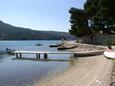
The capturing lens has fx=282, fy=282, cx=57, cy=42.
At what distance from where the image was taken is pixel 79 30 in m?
83.7

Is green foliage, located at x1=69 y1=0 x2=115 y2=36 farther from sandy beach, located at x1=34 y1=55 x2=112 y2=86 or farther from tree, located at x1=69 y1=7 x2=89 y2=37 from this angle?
sandy beach, located at x1=34 y1=55 x2=112 y2=86

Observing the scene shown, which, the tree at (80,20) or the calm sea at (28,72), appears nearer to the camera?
the calm sea at (28,72)

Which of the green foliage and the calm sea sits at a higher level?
the green foliage

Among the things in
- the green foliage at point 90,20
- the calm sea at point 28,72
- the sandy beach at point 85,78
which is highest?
the green foliage at point 90,20

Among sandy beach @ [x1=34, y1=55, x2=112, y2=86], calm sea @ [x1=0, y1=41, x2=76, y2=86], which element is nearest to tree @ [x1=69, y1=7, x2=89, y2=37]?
calm sea @ [x1=0, y1=41, x2=76, y2=86]

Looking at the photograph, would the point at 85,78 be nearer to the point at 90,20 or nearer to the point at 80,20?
the point at 90,20

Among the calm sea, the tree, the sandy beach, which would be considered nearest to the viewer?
the sandy beach

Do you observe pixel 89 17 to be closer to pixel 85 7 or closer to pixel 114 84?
pixel 85 7

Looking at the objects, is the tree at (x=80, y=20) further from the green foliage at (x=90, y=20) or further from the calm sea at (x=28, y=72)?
the calm sea at (x=28, y=72)

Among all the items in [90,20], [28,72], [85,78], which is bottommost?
[28,72]

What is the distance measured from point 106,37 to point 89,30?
8234 mm

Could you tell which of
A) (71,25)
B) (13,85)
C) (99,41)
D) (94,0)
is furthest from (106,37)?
(13,85)

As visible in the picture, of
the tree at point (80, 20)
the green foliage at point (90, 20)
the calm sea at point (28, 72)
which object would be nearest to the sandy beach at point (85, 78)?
the calm sea at point (28, 72)

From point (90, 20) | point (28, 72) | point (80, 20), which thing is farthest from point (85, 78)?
point (80, 20)
